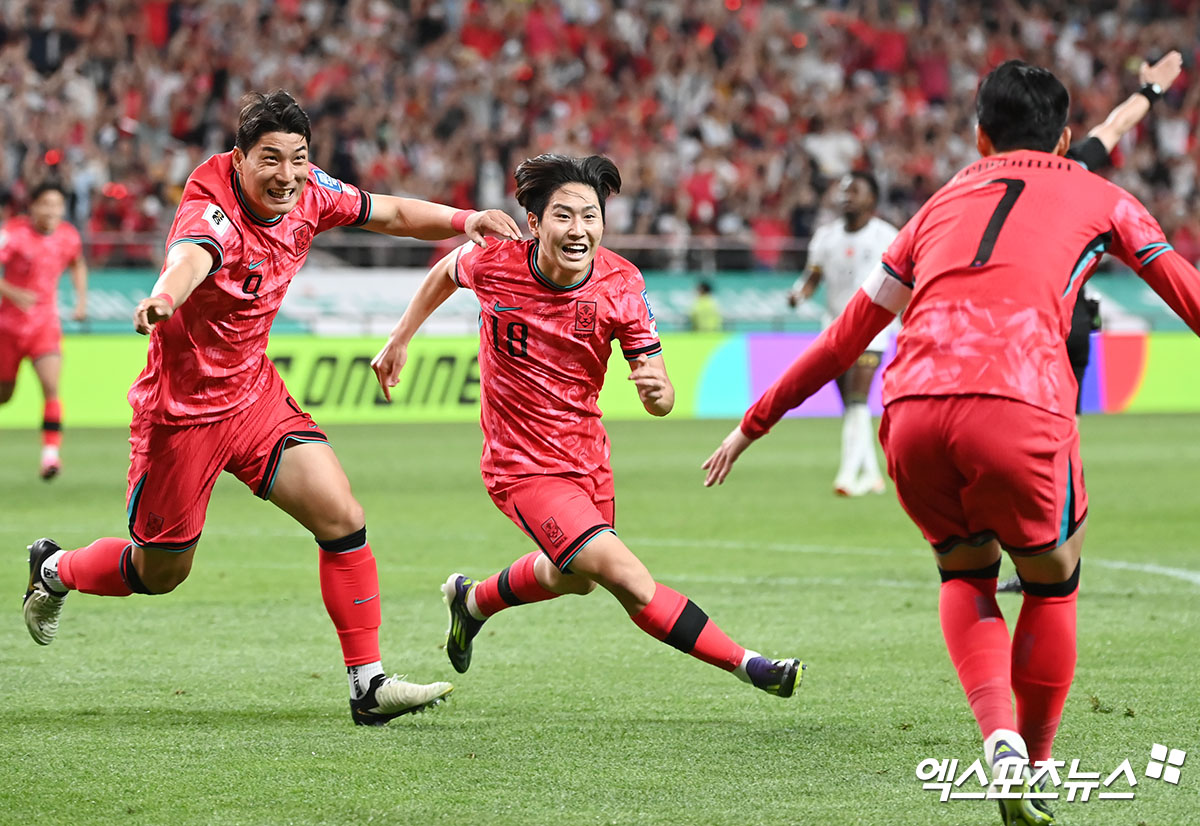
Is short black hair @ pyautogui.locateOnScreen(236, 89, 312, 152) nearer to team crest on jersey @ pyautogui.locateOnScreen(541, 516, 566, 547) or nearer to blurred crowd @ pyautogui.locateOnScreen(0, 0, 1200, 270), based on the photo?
team crest on jersey @ pyautogui.locateOnScreen(541, 516, 566, 547)

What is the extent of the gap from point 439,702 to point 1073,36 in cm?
2606

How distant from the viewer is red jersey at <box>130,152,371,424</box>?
17.1 feet

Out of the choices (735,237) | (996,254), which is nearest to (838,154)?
(735,237)

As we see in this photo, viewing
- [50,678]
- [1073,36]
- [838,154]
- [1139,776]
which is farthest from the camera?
[1073,36]

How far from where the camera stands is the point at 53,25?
22.0 metres

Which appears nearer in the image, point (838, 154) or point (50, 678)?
point (50, 678)

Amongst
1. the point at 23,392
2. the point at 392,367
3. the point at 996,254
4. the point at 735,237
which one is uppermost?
the point at 996,254

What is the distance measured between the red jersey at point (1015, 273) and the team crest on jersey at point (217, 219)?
2283mm

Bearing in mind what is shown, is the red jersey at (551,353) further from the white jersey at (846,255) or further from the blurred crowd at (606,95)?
the blurred crowd at (606,95)

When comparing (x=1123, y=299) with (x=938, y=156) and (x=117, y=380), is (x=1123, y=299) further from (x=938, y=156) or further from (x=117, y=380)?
(x=117, y=380)

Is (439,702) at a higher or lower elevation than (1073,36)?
lower

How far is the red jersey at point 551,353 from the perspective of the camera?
538cm

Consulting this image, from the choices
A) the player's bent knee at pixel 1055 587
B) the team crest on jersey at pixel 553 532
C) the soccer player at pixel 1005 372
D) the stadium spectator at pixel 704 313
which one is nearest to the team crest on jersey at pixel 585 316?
the team crest on jersey at pixel 553 532

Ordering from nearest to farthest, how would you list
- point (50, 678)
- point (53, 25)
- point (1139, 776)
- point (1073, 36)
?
1. point (1139, 776)
2. point (50, 678)
3. point (53, 25)
4. point (1073, 36)
